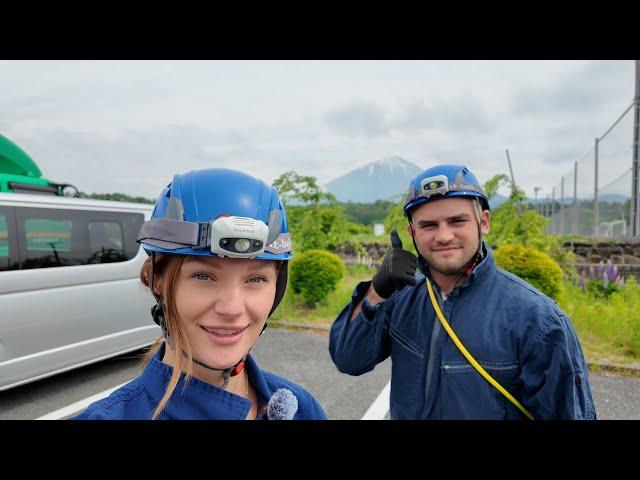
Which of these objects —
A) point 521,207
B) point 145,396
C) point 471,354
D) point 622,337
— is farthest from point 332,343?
point 521,207

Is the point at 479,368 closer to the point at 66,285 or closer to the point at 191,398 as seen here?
the point at 191,398

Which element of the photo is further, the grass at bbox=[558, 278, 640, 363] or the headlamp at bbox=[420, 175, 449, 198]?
the grass at bbox=[558, 278, 640, 363]

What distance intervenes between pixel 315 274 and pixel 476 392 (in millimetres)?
5618

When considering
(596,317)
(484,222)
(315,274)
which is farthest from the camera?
(315,274)

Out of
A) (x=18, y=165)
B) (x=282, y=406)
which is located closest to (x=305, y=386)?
(x=282, y=406)

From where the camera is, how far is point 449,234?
1.74m

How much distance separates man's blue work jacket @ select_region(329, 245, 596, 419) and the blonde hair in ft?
3.37

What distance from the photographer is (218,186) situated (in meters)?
1.17

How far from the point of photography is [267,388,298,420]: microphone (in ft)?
3.71

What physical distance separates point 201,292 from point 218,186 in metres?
0.34

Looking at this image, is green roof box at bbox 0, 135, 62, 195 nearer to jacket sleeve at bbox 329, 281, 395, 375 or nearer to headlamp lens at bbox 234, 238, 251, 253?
jacket sleeve at bbox 329, 281, 395, 375

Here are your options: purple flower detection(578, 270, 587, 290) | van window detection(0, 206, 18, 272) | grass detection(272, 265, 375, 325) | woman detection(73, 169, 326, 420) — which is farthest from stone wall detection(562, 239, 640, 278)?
van window detection(0, 206, 18, 272)

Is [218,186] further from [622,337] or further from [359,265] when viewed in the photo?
[359,265]

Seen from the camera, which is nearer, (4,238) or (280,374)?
(4,238)
